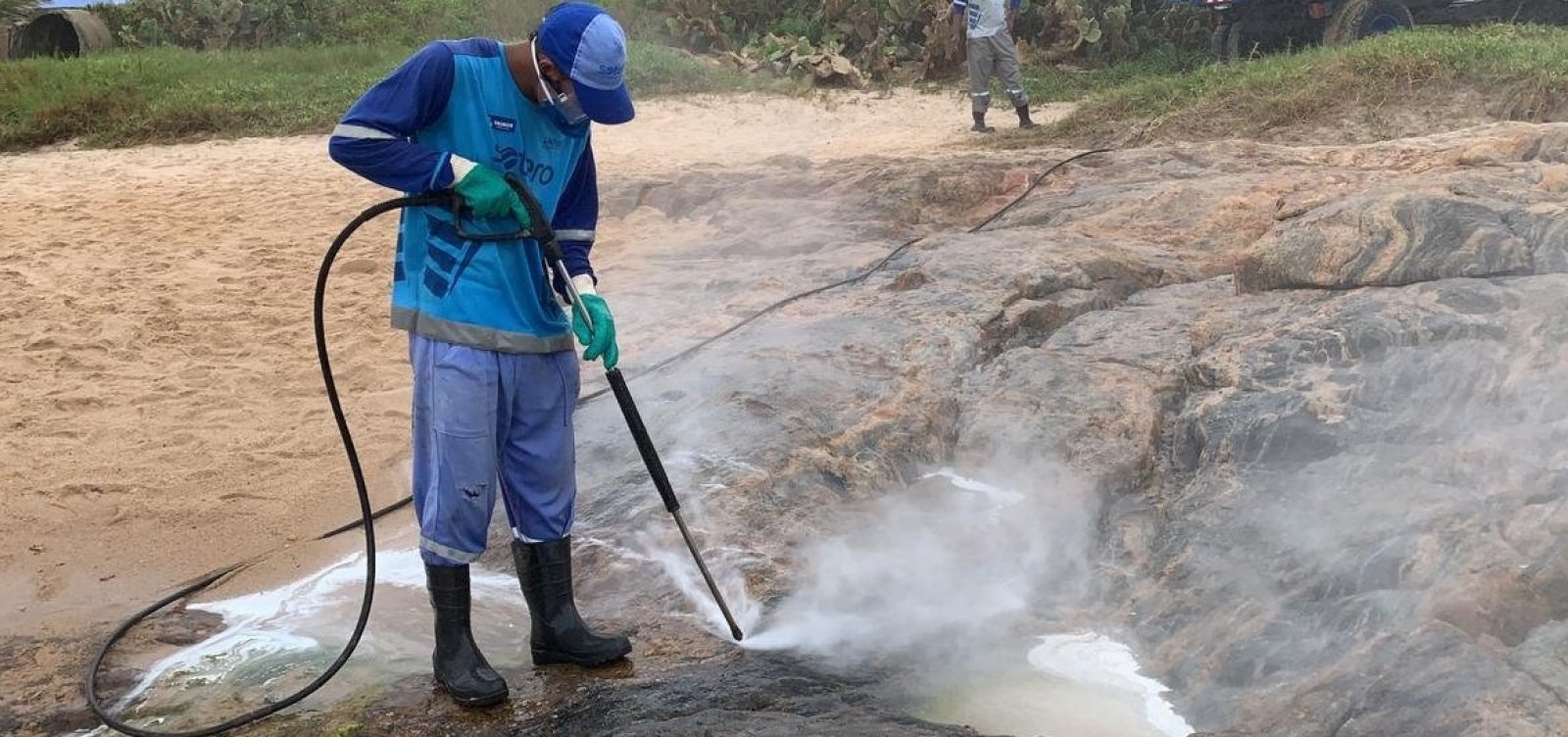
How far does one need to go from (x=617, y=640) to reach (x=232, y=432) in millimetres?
2872

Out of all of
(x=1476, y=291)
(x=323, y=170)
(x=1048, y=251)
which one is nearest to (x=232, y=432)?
(x=1048, y=251)

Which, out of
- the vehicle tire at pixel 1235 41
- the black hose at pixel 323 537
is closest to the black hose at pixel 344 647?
the black hose at pixel 323 537

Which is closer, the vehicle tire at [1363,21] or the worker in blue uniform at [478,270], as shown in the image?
the worker in blue uniform at [478,270]

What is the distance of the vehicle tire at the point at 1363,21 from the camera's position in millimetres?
11297

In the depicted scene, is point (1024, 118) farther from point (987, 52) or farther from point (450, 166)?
point (450, 166)

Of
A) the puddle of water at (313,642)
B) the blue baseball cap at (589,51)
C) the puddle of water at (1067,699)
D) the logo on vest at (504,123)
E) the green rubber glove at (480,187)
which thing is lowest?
the puddle of water at (1067,699)

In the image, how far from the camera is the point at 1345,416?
385cm

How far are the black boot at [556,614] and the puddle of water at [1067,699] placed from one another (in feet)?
→ 2.54

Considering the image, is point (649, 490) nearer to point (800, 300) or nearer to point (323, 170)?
point (800, 300)

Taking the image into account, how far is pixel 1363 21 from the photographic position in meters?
11.5

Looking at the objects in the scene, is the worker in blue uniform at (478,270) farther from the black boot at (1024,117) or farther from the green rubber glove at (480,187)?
the black boot at (1024,117)

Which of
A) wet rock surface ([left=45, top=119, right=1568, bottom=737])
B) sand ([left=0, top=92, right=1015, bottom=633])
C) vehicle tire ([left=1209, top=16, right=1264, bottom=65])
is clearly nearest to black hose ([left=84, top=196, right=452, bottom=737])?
wet rock surface ([left=45, top=119, right=1568, bottom=737])

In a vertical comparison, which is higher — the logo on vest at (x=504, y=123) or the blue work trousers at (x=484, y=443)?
the logo on vest at (x=504, y=123)

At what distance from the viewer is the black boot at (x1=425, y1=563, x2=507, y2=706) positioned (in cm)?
315
